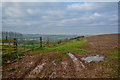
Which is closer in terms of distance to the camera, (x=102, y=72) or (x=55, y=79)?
Answer: (x=55, y=79)

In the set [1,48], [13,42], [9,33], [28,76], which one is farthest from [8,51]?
[28,76]

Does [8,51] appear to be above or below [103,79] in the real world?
above

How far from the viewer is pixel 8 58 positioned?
660cm

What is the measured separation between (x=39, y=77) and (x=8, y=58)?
409 centimetres

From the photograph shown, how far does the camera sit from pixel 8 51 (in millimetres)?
6941

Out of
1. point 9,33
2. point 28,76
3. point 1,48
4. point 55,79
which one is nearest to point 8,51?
point 1,48

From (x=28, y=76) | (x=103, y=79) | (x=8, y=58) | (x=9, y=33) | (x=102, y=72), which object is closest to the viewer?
(x=103, y=79)

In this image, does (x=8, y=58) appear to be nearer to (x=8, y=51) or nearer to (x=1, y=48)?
(x=8, y=51)

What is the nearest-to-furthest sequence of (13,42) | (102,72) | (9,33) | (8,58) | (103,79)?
(103,79) → (102,72) → (8,58) → (13,42) → (9,33)

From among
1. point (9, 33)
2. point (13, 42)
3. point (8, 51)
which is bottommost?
point (8, 51)

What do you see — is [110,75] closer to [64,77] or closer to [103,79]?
[103,79]

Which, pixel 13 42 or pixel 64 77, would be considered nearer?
pixel 64 77

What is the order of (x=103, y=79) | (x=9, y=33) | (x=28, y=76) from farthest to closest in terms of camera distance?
(x=9, y=33)
(x=28, y=76)
(x=103, y=79)

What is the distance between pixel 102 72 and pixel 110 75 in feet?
1.29
